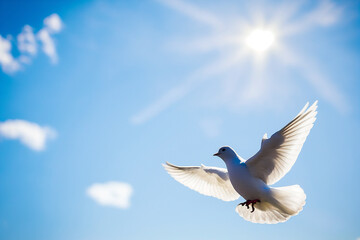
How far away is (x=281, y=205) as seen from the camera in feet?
23.5

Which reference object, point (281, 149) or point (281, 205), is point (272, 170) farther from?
point (281, 205)

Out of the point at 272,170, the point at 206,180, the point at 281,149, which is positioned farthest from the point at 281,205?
the point at 206,180

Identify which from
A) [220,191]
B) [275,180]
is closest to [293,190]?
[275,180]

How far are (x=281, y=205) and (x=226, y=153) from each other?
1.74 metres

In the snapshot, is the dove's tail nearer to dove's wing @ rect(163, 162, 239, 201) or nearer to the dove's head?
the dove's head

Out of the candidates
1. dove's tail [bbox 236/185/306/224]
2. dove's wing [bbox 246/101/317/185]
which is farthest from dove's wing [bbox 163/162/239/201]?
dove's wing [bbox 246/101/317/185]

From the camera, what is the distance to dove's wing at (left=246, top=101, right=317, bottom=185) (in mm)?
6660

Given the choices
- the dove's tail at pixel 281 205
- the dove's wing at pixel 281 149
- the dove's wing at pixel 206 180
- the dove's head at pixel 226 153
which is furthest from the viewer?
the dove's wing at pixel 206 180

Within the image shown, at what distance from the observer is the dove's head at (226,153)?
7.46m

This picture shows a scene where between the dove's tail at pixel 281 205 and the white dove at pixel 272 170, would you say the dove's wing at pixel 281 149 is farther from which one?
the dove's tail at pixel 281 205

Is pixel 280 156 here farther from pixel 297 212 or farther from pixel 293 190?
pixel 297 212

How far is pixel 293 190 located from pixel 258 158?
105cm

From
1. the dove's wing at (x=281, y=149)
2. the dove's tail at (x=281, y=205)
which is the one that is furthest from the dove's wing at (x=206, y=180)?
the dove's wing at (x=281, y=149)

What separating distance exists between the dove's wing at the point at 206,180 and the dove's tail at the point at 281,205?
1.35 metres
